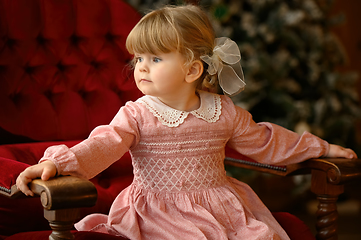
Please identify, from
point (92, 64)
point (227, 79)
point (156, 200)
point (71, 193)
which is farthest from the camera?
point (92, 64)

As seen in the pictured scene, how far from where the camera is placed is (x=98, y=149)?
954mm

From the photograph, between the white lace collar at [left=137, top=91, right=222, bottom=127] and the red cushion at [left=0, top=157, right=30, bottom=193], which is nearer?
the red cushion at [left=0, top=157, right=30, bottom=193]

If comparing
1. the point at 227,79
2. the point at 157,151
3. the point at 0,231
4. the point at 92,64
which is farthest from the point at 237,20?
the point at 0,231

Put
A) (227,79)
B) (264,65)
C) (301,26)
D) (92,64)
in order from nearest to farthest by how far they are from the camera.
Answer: (227,79)
(92,64)
(264,65)
(301,26)

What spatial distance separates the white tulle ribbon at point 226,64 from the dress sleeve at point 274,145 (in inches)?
3.0

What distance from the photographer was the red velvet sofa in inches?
53.2

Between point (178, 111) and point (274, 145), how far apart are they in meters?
0.33

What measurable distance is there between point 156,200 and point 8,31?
769mm

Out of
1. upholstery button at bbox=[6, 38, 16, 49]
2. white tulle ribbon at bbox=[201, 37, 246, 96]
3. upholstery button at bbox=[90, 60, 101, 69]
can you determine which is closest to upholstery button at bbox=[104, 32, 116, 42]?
upholstery button at bbox=[90, 60, 101, 69]

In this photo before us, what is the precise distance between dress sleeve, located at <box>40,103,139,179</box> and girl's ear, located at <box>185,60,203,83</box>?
17 centimetres

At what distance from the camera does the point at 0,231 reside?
1122 mm

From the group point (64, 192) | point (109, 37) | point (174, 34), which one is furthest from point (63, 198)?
point (109, 37)

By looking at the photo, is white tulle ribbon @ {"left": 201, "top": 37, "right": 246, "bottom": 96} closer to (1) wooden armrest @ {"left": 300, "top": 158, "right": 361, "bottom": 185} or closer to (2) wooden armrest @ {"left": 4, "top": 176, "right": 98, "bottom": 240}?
(1) wooden armrest @ {"left": 300, "top": 158, "right": 361, "bottom": 185}

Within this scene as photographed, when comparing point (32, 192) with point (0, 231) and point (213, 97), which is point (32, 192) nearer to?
point (0, 231)
